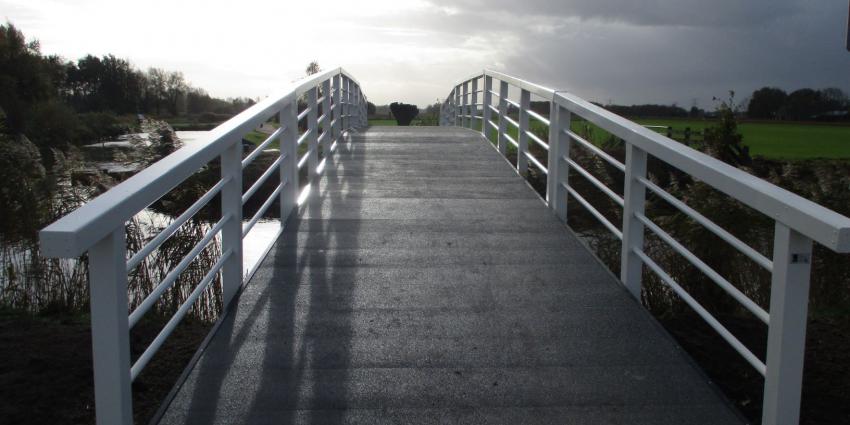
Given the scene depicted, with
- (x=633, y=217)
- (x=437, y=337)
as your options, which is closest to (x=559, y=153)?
(x=633, y=217)

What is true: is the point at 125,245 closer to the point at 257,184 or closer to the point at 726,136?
the point at 257,184

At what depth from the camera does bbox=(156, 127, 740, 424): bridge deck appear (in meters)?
3.29

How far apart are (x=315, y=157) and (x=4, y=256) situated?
3.08 meters

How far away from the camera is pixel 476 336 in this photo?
405 centimetres

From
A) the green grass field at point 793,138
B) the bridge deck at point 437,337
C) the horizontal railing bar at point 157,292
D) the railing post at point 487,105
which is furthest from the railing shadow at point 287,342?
the green grass field at point 793,138

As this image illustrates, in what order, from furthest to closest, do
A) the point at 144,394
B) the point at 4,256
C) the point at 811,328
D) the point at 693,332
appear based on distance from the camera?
the point at 4,256
the point at 811,328
the point at 693,332
the point at 144,394

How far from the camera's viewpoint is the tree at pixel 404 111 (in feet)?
105

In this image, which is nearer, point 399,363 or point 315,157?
point 399,363

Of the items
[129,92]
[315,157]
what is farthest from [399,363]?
[129,92]

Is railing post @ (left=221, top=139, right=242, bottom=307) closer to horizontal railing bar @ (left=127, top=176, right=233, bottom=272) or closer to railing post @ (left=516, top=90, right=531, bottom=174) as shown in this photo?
horizontal railing bar @ (left=127, top=176, right=233, bottom=272)

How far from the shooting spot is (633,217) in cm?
463

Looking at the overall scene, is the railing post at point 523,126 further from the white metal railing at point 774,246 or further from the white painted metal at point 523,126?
the white metal railing at point 774,246

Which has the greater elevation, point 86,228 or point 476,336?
point 86,228

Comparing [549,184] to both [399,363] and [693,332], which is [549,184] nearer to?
[693,332]
